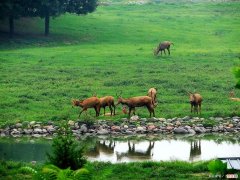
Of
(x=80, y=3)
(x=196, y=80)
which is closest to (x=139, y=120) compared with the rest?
(x=196, y=80)

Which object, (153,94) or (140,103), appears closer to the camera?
(140,103)

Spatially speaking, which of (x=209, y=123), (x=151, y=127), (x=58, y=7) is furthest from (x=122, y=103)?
(x=58, y=7)

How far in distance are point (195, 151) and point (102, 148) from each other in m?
4.07

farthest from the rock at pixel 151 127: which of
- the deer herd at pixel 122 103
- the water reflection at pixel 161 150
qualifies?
the deer herd at pixel 122 103

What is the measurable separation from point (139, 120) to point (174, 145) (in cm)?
398

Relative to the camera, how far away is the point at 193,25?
69.8m

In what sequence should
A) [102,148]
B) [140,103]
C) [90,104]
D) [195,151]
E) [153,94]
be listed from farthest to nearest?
[153,94], [140,103], [90,104], [102,148], [195,151]

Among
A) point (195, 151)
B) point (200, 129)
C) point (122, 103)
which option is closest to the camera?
point (195, 151)

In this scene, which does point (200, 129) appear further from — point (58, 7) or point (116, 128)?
point (58, 7)

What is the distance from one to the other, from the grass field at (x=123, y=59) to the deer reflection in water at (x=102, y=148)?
386 centimetres

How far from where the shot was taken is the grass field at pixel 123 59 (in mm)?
37500

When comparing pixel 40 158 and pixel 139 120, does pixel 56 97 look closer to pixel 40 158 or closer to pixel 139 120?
pixel 139 120

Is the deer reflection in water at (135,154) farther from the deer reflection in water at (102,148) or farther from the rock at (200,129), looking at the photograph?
the rock at (200,129)

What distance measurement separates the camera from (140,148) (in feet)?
99.0
